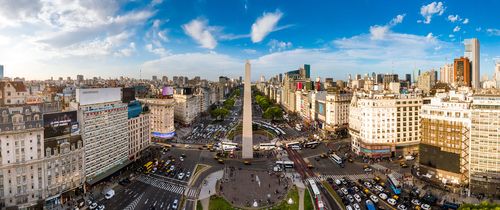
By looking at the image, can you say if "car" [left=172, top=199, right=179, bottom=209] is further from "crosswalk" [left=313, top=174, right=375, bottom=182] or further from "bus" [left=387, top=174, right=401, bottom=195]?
"bus" [left=387, top=174, right=401, bottom=195]

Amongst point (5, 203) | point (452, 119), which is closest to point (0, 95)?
point (5, 203)

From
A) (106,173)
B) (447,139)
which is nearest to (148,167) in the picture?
(106,173)

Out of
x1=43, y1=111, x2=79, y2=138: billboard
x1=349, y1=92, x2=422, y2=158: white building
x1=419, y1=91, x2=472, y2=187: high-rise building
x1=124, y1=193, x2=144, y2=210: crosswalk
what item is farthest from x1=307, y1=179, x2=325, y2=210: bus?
x1=43, y1=111, x2=79, y2=138: billboard

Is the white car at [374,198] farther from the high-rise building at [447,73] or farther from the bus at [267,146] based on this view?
the high-rise building at [447,73]

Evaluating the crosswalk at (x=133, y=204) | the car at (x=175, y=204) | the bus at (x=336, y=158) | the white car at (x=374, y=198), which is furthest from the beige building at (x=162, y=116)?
the white car at (x=374, y=198)

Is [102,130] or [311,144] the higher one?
[102,130]

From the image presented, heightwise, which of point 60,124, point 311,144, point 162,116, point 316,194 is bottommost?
point 316,194

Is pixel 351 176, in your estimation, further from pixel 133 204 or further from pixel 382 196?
pixel 133 204
